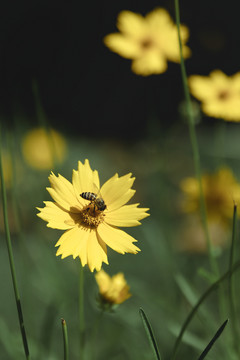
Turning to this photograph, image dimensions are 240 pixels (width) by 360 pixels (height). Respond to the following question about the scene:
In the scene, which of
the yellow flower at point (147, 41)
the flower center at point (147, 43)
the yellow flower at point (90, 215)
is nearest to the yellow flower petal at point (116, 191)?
the yellow flower at point (90, 215)

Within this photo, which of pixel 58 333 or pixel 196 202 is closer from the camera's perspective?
pixel 196 202

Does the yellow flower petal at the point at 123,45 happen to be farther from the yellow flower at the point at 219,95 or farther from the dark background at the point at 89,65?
the dark background at the point at 89,65

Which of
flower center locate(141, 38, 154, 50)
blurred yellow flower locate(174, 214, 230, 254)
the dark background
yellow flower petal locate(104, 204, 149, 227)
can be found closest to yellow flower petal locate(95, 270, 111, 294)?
yellow flower petal locate(104, 204, 149, 227)

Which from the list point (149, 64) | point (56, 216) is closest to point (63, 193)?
point (56, 216)

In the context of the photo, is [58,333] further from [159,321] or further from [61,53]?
[61,53]

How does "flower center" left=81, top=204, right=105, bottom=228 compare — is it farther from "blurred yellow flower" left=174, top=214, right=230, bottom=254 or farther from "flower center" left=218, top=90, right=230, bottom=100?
"blurred yellow flower" left=174, top=214, right=230, bottom=254

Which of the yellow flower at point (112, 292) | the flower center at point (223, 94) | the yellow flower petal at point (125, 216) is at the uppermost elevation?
the flower center at point (223, 94)

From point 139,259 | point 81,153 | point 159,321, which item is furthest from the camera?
point 81,153

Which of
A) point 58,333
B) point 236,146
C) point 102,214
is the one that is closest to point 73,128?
point 236,146
